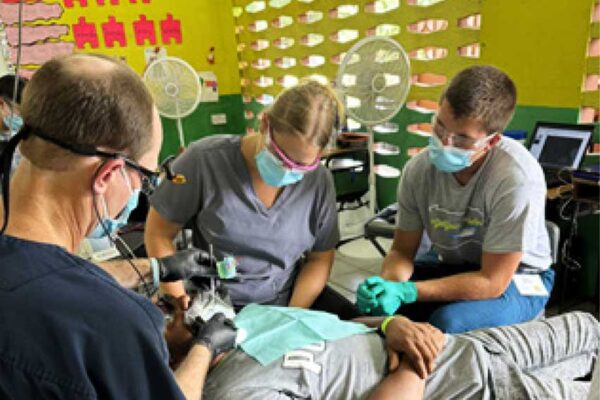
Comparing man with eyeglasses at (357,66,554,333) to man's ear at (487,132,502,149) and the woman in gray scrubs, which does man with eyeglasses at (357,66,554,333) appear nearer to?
man's ear at (487,132,502,149)

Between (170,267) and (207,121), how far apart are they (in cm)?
422

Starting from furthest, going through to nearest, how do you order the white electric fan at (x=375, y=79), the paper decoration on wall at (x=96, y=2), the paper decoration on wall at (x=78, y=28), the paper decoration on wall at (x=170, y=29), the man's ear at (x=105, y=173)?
the paper decoration on wall at (x=170, y=29) < the paper decoration on wall at (x=96, y=2) < the paper decoration on wall at (x=78, y=28) < the white electric fan at (x=375, y=79) < the man's ear at (x=105, y=173)

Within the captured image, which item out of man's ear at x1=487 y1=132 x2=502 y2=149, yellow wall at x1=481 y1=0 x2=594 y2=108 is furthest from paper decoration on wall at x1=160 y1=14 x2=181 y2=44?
man's ear at x1=487 y1=132 x2=502 y2=149

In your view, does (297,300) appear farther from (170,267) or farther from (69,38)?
(69,38)

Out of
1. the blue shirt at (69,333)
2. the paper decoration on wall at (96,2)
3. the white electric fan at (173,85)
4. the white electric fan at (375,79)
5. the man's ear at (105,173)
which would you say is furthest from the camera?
the paper decoration on wall at (96,2)

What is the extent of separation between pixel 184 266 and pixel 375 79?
181 cm

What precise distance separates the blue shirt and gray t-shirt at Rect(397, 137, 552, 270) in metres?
1.21

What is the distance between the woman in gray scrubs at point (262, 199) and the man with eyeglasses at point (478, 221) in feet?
1.04

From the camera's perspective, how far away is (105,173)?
75 cm

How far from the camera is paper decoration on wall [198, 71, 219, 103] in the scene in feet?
17.0

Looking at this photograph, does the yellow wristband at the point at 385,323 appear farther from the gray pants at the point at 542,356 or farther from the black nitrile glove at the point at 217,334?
the black nitrile glove at the point at 217,334

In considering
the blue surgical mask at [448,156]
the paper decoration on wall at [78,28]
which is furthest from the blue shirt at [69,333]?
the paper decoration on wall at [78,28]

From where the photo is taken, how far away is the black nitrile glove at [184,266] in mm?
1340

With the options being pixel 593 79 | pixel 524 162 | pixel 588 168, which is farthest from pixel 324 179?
pixel 593 79
